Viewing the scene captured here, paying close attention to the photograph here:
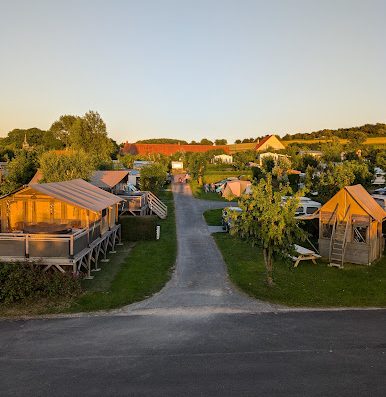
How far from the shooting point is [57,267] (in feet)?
51.3

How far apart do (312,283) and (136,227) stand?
40.9 ft

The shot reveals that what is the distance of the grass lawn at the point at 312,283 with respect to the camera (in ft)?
48.4

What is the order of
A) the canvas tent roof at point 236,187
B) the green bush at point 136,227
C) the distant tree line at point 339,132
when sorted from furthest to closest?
the distant tree line at point 339,132 → the canvas tent roof at point 236,187 → the green bush at point 136,227

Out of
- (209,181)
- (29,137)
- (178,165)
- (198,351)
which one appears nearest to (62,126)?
(29,137)

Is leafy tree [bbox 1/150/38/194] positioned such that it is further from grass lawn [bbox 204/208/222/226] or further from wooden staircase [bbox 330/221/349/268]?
wooden staircase [bbox 330/221/349/268]

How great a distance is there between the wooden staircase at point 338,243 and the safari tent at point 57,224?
1114cm

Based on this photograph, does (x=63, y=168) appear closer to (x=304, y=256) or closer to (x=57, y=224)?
(x=57, y=224)

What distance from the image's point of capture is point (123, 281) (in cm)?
1714

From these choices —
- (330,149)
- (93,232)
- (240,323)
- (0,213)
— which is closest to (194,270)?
(93,232)

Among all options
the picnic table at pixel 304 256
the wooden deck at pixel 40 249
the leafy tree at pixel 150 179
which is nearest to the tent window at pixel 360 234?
the picnic table at pixel 304 256

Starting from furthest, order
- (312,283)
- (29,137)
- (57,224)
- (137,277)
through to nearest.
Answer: (29,137), (57,224), (137,277), (312,283)

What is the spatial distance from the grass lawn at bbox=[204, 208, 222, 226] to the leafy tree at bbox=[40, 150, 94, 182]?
1062cm

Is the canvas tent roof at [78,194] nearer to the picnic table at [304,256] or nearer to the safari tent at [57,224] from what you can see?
the safari tent at [57,224]

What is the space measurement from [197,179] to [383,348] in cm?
5727
